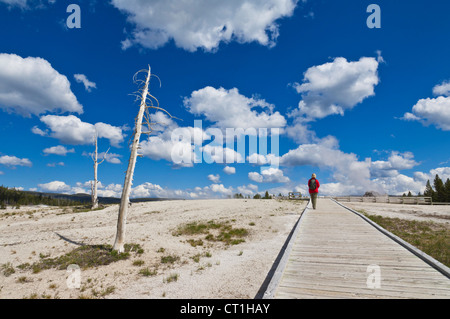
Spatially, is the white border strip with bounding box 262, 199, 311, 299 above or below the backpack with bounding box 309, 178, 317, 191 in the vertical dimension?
below

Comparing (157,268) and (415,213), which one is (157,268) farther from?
(415,213)

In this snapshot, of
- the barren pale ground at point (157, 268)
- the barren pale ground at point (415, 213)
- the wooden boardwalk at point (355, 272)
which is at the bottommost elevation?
the barren pale ground at point (157, 268)

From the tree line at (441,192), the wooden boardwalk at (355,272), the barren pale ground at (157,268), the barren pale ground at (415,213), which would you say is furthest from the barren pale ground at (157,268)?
the tree line at (441,192)

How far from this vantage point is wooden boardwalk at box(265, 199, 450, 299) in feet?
16.9

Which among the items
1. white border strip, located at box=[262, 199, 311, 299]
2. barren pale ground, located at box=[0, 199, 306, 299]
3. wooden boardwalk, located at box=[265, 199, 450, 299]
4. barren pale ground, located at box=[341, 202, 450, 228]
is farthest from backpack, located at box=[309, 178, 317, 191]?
white border strip, located at box=[262, 199, 311, 299]

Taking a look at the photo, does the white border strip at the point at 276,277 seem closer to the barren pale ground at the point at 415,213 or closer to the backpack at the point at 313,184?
the backpack at the point at 313,184

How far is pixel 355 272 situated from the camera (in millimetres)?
6211

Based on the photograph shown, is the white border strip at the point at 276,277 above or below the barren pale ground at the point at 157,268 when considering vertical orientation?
Result: above

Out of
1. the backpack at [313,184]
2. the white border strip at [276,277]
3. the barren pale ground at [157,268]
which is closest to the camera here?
the white border strip at [276,277]

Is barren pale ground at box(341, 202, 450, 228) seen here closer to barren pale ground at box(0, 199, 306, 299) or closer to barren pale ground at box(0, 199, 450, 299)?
barren pale ground at box(0, 199, 306, 299)

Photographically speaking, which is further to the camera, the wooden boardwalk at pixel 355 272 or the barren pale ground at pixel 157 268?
the barren pale ground at pixel 157 268

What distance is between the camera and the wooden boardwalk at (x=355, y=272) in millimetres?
5145
